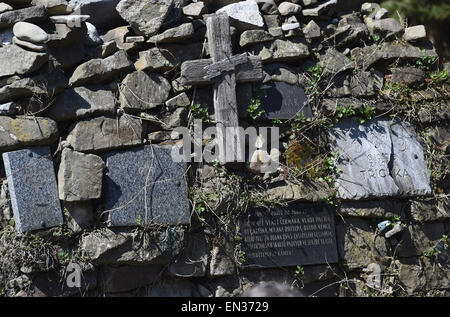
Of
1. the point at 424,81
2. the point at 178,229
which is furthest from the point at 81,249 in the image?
the point at 424,81

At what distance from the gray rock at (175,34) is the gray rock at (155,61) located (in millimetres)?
84

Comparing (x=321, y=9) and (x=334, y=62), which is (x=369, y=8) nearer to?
(x=321, y=9)

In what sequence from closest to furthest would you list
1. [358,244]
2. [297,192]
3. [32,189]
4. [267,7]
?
[32,189], [297,192], [358,244], [267,7]

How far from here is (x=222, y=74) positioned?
16.8 feet

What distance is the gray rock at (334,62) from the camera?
5.59 m

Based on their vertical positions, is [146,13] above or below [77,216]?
above

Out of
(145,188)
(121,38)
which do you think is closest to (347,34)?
(121,38)

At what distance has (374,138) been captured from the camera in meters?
5.55

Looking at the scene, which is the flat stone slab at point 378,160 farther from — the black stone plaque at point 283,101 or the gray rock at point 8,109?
the gray rock at point 8,109

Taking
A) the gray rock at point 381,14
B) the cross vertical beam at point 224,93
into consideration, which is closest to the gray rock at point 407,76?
the gray rock at point 381,14

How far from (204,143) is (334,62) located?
4.89ft

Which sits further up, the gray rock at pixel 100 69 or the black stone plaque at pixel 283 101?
the gray rock at pixel 100 69

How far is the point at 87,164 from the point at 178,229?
891 millimetres
